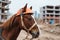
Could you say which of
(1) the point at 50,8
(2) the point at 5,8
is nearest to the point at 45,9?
(1) the point at 50,8

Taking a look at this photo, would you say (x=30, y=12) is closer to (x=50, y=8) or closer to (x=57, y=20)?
(x=57, y=20)

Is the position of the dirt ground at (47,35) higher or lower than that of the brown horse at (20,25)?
lower

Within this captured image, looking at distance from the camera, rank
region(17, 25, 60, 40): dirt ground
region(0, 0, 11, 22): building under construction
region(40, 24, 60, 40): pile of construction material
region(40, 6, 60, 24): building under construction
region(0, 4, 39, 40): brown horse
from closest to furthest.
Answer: region(0, 4, 39, 40): brown horse < region(17, 25, 60, 40): dirt ground < region(40, 24, 60, 40): pile of construction material < region(0, 0, 11, 22): building under construction < region(40, 6, 60, 24): building under construction

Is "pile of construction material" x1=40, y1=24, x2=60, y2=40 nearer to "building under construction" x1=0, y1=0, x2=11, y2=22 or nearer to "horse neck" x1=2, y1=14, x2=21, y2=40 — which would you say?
"horse neck" x1=2, y1=14, x2=21, y2=40

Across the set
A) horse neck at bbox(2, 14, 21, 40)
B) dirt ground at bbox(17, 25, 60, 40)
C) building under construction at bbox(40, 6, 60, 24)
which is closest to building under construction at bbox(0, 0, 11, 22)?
building under construction at bbox(40, 6, 60, 24)

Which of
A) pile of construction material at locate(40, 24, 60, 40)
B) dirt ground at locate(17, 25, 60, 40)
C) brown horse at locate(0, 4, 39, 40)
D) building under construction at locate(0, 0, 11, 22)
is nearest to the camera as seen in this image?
brown horse at locate(0, 4, 39, 40)

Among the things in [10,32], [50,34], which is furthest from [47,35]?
[10,32]

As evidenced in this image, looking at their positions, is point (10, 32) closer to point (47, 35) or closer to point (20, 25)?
point (20, 25)

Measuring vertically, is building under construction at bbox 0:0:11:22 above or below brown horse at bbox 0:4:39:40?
below

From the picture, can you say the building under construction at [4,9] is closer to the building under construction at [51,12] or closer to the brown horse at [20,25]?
the building under construction at [51,12]

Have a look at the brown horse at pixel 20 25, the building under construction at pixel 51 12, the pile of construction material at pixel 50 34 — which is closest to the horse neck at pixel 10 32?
the brown horse at pixel 20 25

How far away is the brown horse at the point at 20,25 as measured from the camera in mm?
4238

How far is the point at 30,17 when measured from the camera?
4.25 meters

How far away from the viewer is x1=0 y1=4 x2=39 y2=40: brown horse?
424cm
